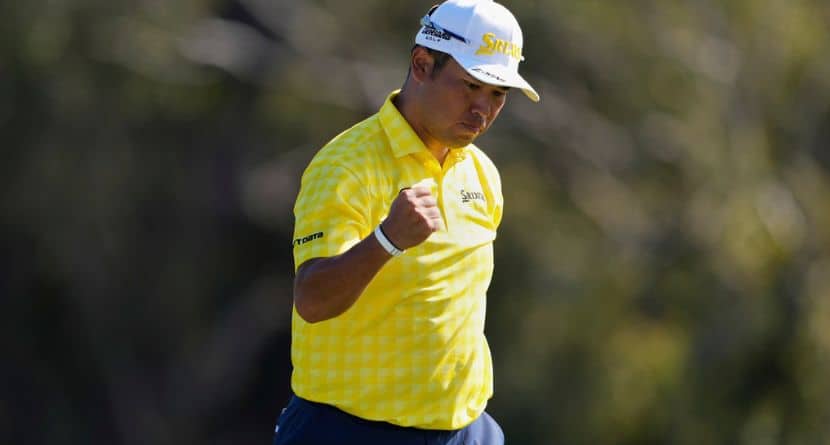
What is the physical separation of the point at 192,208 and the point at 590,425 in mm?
3822

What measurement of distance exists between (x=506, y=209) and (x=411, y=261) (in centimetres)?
719

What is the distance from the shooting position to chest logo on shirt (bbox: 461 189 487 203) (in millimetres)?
3277

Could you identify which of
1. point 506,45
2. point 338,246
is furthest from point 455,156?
point 338,246

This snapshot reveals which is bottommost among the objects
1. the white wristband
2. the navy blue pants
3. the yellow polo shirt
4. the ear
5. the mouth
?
the navy blue pants

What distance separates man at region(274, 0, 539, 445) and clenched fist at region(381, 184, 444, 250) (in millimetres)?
139

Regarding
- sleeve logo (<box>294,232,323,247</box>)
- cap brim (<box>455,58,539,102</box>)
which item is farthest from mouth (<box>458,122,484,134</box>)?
sleeve logo (<box>294,232,323,247</box>)

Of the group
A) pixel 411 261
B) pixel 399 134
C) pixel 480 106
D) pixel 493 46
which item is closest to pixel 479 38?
pixel 493 46

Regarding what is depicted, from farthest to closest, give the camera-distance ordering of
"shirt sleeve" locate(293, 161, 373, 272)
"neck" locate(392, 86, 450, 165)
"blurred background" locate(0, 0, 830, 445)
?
1. "blurred background" locate(0, 0, 830, 445)
2. "neck" locate(392, 86, 450, 165)
3. "shirt sleeve" locate(293, 161, 373, 272)

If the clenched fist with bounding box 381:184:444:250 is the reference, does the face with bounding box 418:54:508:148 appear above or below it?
above

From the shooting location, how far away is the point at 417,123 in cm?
324

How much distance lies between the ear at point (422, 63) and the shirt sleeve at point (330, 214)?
30 cm

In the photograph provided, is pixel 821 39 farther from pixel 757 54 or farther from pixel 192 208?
pixel 192 208

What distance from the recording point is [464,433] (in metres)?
3.30

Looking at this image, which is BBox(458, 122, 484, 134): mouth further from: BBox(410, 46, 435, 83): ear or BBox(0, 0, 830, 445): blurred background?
BBox(0, 0, 830, 445): blurred background
